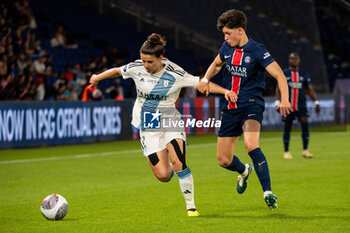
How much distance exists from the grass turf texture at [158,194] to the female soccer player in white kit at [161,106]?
492mm

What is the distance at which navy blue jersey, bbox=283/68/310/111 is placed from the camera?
1403cm

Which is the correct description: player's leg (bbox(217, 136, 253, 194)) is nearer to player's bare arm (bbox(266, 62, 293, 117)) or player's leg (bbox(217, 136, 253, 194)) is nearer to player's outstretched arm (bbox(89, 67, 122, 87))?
player's bare arm (bbox(266, 62, 293, 117))

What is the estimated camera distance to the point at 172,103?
24.9ft

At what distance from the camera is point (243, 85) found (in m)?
7.65

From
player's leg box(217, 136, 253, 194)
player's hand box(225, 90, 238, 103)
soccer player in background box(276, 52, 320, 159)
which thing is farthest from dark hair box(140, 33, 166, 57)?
soccer player in background box(276, 52, 320, 159)

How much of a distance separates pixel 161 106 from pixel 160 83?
0.29m

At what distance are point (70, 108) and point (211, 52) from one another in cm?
1292

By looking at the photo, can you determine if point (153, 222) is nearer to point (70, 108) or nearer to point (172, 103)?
point (172, 103)

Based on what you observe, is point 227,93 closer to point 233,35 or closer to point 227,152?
point 233,35

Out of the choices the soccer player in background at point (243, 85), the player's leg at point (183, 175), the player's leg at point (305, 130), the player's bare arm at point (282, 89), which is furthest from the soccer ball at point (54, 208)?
the player's leg at point (305, 130)

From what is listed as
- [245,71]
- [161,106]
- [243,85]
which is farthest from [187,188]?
[245,71]

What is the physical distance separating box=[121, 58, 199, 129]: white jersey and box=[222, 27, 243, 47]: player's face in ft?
1.91

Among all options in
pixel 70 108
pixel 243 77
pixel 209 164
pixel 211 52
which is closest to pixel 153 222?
pixel 243 77

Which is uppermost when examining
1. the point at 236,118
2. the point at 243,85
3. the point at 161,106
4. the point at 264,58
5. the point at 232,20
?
the point at 232,20
